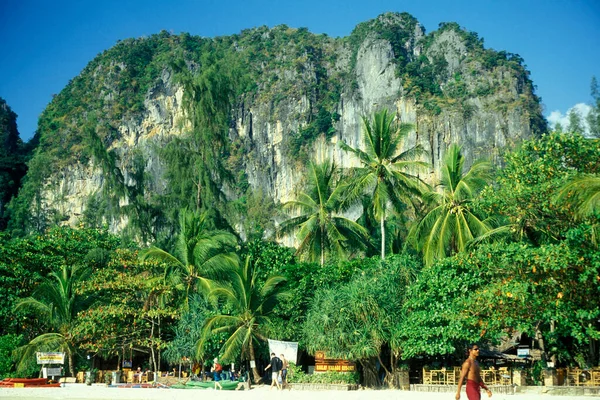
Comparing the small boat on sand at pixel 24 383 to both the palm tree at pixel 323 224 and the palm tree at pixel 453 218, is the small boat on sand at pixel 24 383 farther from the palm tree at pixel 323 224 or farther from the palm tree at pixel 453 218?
the palm tree at pixel 453 218

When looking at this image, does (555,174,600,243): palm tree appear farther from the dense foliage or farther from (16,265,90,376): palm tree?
(16,265,90,376): palm tree

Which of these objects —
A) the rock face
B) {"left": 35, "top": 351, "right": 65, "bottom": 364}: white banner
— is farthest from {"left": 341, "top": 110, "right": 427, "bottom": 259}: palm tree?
the rock face

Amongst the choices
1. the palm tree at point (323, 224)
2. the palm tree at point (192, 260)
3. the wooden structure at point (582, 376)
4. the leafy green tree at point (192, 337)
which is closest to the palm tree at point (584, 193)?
the wooden structure at point (582, 376)

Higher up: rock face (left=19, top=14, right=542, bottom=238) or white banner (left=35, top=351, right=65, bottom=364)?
rock face (left=19, top=14, right=542, bottom=238)

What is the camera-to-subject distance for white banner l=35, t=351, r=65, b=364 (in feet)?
73.1

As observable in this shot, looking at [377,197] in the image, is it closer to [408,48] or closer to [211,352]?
[211,352]

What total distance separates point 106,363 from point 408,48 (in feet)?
301

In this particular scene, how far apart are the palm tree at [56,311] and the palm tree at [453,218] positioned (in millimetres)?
12748

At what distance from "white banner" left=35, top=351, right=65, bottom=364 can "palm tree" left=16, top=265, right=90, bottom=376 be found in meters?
0.55

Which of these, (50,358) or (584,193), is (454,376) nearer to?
(584,193)

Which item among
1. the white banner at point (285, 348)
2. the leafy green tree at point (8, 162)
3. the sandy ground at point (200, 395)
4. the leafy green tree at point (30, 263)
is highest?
the leafy green tree at point (8, 162)

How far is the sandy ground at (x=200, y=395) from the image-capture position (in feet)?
54.9

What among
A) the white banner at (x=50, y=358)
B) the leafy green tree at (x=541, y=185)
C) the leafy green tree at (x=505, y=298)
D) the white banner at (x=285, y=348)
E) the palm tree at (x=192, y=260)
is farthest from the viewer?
the palm tree at (x=192, y=260)

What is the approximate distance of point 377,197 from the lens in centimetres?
2617
